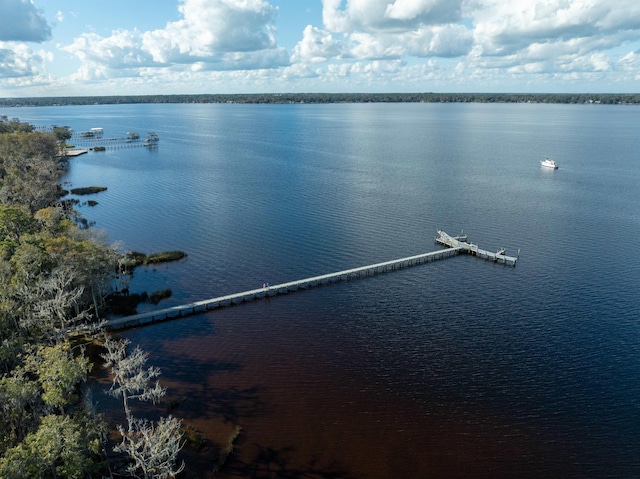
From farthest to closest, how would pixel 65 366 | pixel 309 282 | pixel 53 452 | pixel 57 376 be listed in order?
pixel 309 282 → pixel 65 366 → pixel 57 376 → pixel 53 452

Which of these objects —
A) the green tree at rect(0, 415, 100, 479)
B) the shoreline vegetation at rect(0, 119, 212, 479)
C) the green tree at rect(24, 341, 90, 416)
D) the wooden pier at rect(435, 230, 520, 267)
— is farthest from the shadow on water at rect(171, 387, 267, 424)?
the wooden pier at rect(435, 230, 520, 267)

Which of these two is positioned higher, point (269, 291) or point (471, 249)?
point (471, 249)

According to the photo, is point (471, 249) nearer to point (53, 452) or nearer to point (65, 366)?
point (65, 366)

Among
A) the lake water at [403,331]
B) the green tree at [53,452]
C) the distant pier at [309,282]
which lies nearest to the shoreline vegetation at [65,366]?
the green tree at [53,452]

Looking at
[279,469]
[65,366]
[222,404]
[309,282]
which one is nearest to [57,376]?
[65,366]

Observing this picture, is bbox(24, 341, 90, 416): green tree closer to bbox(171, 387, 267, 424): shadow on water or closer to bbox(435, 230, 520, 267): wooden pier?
bbox(171, 387, 267, 424): shadow on water

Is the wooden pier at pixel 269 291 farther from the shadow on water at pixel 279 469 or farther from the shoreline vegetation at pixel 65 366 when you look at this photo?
the shadow on water at pixel 279 469

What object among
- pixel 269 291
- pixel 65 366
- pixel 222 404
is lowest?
pixel 222 404
